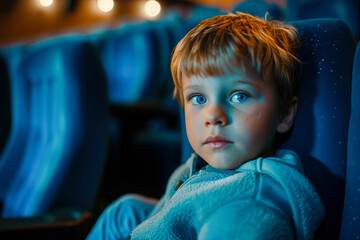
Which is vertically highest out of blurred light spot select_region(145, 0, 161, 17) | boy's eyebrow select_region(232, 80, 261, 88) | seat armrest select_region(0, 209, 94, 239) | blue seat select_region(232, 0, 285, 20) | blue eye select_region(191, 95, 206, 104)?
blurred light spot select_region(145, 0, 161, 17)

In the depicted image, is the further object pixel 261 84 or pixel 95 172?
pixel 95 172

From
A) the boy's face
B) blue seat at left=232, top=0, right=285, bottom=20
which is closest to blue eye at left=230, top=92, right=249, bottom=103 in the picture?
the boy's face

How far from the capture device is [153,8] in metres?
5.33

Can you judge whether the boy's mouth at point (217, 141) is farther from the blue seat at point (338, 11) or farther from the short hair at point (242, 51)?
the blue seat at point (338, 11)

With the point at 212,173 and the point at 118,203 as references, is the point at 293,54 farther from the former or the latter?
the point at 118,203

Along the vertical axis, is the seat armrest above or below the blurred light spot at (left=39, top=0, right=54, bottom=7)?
below

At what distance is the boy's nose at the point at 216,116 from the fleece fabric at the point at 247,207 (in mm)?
77

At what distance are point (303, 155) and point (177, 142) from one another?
4.06 ft

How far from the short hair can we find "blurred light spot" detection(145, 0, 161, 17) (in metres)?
4.92

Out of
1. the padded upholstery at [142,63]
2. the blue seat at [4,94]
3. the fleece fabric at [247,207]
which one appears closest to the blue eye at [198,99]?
the fleece fabric at [247,207]

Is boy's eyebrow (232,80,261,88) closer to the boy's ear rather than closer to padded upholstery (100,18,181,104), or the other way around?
the boy's ear

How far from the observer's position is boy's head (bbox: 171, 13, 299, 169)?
0.52 m

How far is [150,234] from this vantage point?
0.54 m

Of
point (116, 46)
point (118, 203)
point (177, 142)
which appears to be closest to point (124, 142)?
point (177, 142)
